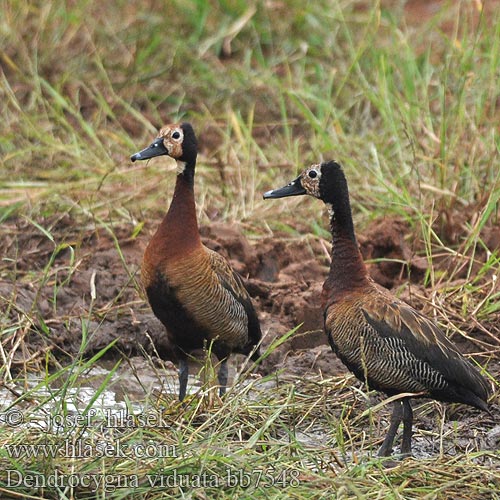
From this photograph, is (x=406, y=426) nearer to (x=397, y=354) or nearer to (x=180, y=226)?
(x=397, y=354)

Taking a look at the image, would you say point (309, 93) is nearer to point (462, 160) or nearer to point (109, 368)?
point (462, 160)

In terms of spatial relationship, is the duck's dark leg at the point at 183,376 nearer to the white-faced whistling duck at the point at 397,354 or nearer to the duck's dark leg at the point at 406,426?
the white-faced whistling duck at the point at 397,354

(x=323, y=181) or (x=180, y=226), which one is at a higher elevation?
(x=323, y=181)

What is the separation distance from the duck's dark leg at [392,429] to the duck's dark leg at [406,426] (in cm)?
3

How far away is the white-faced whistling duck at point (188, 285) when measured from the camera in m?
6.22

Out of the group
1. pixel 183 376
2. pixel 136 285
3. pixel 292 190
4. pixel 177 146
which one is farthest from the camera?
pixel 136 285

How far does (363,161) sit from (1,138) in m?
2.73

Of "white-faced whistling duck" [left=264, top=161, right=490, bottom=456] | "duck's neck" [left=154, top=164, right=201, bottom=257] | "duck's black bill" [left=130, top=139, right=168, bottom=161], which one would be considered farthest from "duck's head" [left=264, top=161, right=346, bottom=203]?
"duck's black bill" [left=130, top=139, right=168, bottom=161]

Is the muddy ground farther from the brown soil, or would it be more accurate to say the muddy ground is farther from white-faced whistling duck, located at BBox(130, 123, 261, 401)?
white-faced whistling duck, located at BBox(130, 123, 261, 401)

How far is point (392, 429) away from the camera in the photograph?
551 cm

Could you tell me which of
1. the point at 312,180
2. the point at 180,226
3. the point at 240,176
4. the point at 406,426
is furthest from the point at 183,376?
the point at 240,176

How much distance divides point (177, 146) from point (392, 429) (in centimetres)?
197

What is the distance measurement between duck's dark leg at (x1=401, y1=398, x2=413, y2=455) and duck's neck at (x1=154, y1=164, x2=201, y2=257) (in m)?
1.43

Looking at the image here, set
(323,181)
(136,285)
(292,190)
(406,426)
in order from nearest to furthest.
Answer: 1. (406,426)
2. (323,181)
3. (292,190)
4. (136,285)
